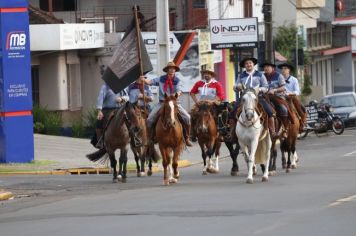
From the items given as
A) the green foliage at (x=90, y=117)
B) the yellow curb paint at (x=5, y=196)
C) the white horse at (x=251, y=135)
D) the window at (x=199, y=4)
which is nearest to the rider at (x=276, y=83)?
the white horse at (x=251, y=135)

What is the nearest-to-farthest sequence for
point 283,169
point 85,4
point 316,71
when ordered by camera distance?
point 283,169
point 85,4
point 316,71

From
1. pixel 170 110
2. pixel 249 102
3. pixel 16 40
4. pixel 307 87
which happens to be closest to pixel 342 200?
pixel 249 102

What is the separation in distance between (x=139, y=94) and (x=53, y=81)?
17210mm

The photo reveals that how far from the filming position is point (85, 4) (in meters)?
45.6

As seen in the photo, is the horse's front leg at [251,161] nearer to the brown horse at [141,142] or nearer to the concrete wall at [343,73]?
the brown horse at [141,142]

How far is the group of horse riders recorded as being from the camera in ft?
69.3

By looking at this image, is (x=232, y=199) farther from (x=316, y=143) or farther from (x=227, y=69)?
(x=227, y=69)

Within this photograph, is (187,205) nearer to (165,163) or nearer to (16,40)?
(165,163)

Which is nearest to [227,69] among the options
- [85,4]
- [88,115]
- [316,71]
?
[85,4]

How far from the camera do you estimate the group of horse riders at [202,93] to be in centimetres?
2112

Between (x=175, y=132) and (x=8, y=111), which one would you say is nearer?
(x=175, y=132)

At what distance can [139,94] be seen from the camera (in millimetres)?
23172

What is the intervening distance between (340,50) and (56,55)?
107 ft

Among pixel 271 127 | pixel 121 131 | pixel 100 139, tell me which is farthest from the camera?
pixel 100 139
